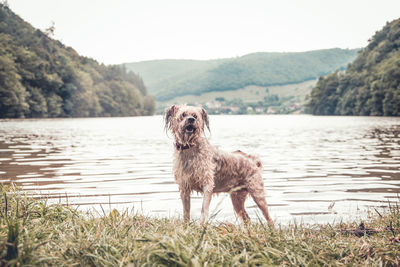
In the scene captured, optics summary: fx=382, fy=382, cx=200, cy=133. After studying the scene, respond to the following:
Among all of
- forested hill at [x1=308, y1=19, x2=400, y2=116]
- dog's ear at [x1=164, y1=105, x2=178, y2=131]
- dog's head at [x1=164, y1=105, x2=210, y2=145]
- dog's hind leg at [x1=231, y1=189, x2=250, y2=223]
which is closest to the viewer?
dog's head at [x1=164, y1=105, x2=210, y2=145]

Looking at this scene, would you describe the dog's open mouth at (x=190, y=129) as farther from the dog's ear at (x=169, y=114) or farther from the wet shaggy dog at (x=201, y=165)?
the dog's ear at (x=169, y=114)

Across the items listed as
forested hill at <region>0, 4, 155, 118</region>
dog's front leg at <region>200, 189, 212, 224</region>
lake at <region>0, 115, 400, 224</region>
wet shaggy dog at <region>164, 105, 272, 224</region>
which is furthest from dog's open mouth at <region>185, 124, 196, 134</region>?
forested hill at <region>0, 4, 155, 118</region>

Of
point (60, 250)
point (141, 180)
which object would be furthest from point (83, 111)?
point (60, 250)

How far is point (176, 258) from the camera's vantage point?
3.19 meters

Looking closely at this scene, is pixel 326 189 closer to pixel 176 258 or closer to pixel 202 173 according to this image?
pixel 202 173

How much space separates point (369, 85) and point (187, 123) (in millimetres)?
94272

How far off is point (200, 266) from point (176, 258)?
0.71 feet

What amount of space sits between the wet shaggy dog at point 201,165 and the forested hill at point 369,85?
75.9m

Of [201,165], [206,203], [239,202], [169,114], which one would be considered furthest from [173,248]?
[239,202]

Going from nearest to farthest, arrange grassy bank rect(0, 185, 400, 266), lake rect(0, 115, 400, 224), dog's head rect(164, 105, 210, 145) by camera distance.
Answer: grassy bank rect(0, 185, 400, 266) < dog's head rect(164, 105, 210, 145) < lake rect(0, 115, 400, 224)

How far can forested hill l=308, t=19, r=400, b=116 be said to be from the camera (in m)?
77.7

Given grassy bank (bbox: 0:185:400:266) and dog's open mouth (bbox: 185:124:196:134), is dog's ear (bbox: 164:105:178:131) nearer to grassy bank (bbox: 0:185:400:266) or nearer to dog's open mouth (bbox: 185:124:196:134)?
dog's open mouth (bbox: 185:124:196:134)

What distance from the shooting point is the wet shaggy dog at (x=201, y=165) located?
5.57 metres

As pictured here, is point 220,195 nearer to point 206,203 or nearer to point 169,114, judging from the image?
point 206,203
